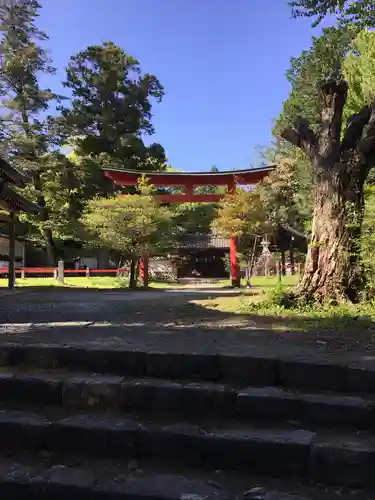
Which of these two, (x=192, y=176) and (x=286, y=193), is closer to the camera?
(x=192, y=176)

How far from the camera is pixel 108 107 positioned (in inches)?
1187

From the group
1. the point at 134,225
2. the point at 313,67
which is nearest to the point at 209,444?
the point at 134,225

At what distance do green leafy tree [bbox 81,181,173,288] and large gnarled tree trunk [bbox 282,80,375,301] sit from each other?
9251mm

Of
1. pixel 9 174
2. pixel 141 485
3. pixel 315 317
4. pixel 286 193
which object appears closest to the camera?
pixel 141 485

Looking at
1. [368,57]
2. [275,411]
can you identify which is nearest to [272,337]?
[275,411]

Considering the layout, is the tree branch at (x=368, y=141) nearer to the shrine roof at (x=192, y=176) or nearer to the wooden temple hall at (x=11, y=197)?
the wooden temple hall at (x=11, y=197)

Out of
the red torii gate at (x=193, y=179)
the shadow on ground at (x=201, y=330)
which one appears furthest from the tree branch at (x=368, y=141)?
the red torii gate at (x=193, y=179)

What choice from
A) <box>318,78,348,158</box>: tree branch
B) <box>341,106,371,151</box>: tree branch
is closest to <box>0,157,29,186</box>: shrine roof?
<box>318,78,348,158</box>: tree branch

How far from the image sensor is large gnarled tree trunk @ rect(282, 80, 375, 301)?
7246 millimetres

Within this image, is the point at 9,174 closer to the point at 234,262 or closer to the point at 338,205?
the point at 338,205

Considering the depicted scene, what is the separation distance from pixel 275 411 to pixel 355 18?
825cm

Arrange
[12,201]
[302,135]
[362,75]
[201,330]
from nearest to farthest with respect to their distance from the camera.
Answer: [201,330]
[302,135]
[12,201]
[362,75]

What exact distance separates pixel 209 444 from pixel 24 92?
97.6 feet

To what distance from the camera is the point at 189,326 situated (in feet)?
17.6
